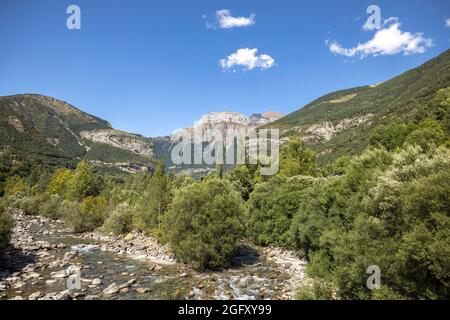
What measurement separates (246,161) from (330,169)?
27079mm

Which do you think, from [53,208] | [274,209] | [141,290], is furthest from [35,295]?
[53,208]

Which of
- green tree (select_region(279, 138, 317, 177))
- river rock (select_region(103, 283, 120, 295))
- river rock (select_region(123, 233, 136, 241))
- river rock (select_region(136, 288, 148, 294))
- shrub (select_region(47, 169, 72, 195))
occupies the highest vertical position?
green tree (select_region(279, 138, 317, 177))

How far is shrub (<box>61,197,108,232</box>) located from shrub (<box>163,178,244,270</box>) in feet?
92.1

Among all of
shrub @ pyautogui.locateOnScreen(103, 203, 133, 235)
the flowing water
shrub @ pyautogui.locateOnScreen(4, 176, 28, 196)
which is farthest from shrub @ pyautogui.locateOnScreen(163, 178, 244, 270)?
shrub @ pyautogui.locateOnScreen(4, 176, 28, 196)

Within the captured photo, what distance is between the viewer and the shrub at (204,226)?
32625mm

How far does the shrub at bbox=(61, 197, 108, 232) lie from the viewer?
57.0m

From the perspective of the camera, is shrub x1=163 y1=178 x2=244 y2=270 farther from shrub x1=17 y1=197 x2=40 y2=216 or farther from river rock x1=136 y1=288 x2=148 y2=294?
shrub x1=17 y1=197 x2=40 y2=216

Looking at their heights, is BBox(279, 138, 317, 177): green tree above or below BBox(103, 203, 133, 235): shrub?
above

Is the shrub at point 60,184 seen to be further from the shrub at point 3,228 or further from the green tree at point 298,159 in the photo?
Result: the green tree at point 298,159

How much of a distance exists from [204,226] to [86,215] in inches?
1327

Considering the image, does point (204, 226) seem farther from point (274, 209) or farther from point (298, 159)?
point (298, 159)

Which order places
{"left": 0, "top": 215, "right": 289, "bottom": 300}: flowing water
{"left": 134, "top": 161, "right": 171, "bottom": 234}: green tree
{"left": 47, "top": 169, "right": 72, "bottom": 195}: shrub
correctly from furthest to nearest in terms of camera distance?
1. {"left": 47, "top": 169, "right": 72, "bottom": 195}: shrub
2. {"left": 134, "top": 161, "right": 171, "bottom": 234}: green tree
3. {"left": 0, "top": 215, "right": 289, "bottom": 300}: flowing water

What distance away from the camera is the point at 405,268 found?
51.8 feet

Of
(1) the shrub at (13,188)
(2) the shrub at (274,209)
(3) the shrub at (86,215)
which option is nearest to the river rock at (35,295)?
(2) the shrub at (274,209)
